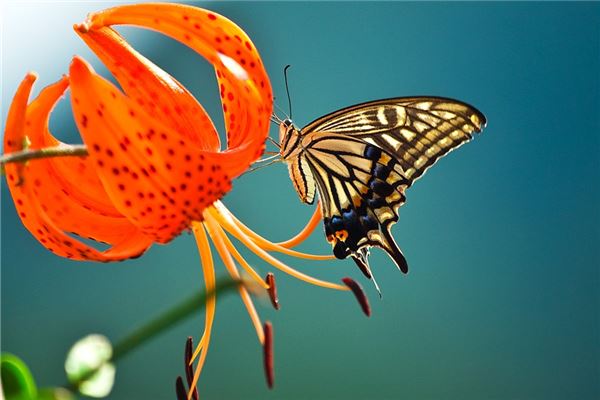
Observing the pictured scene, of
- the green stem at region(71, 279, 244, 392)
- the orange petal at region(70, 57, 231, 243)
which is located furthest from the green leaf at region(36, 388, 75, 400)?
the orange petal at region(70, 57, 231, 243)

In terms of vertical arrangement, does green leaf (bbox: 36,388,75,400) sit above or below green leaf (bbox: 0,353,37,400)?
above

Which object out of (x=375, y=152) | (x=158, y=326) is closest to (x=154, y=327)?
(x=158, y=326)

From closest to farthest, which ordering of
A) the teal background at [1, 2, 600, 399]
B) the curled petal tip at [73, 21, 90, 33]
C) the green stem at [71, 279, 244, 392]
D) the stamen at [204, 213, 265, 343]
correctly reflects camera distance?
the green stem at [71, 279, 244, 392] < the curled petal tip at [73, 21, 90, 33] < the stamen at [204, 213, 265, 343] < the teal background at [1, 2, 600, 399]

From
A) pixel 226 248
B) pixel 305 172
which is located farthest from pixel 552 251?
pixel 226 248

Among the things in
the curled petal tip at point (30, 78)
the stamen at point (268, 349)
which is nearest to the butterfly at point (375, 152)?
the stamen at point (268, 349)

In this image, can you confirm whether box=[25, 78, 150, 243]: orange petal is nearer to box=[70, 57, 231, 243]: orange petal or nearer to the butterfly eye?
box=[70, 57, 231, 243]: orange petal

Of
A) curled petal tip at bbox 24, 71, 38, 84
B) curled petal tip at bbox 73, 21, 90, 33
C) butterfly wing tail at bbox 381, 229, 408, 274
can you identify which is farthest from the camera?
butterfly wing tail at bbox 381, 229, 408, 274

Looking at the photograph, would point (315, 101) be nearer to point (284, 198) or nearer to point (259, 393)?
point (284, 198)
